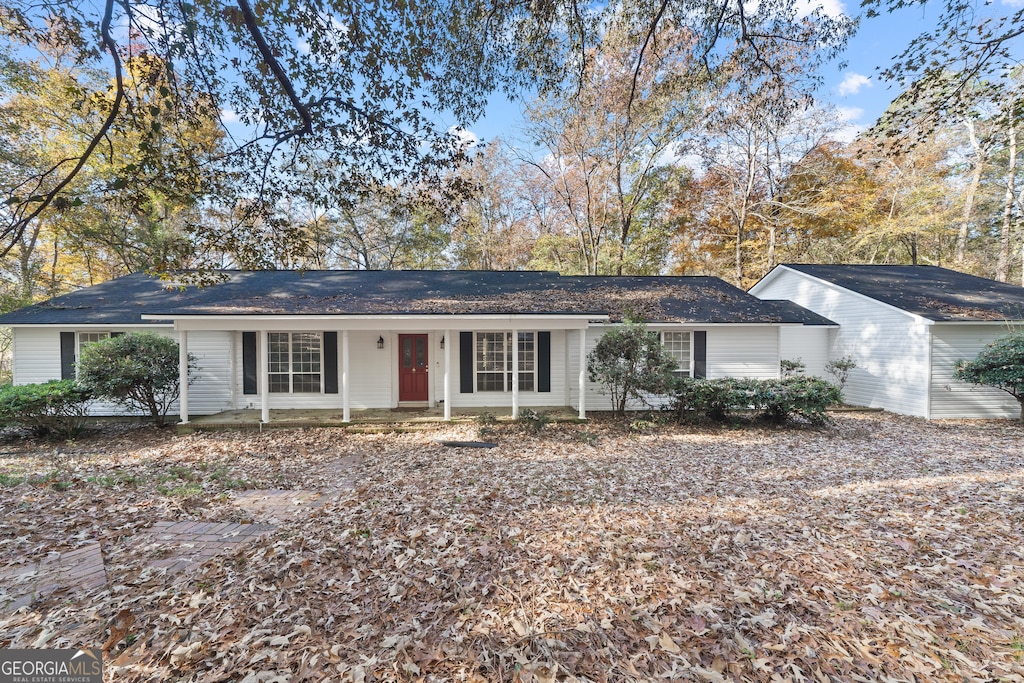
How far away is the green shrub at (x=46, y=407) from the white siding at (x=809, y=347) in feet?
57.5

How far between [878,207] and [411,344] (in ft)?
71.2

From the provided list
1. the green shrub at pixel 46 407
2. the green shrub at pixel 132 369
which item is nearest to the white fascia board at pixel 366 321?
the green shrub at pixel 132 369

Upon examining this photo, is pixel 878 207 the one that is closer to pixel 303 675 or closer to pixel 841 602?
pixel 841 602

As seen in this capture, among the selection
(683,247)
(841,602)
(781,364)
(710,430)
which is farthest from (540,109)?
(841,602)

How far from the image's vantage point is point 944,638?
251cm

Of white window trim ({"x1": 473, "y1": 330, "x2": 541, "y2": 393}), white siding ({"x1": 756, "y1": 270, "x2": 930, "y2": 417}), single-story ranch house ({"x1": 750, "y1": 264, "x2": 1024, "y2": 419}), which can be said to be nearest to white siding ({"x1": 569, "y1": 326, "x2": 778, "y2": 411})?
white window trim ({"x1": 473, "y1": 330, "x2": 541, "y2": 393})

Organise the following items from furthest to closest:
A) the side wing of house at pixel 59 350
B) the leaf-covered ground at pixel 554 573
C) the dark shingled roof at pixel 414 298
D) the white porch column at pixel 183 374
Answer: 1. the side wing of house at pixel 59 350
2. the dark shingled roof at pixel 414 298
3. the white porch column at pixel 183 374
4. the leaf-covered ground at pixel 554 573

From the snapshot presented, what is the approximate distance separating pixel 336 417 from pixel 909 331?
47.3ft

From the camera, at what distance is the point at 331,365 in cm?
1011

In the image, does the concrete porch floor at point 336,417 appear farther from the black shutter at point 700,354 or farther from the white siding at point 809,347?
the white siding at point 809,347

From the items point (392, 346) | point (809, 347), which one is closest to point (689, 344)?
point (809, 347)

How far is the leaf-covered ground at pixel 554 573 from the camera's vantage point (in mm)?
2393

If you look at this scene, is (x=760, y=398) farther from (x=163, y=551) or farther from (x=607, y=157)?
(x=607, y=157)

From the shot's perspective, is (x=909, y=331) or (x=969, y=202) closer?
(x=909, y=331)
